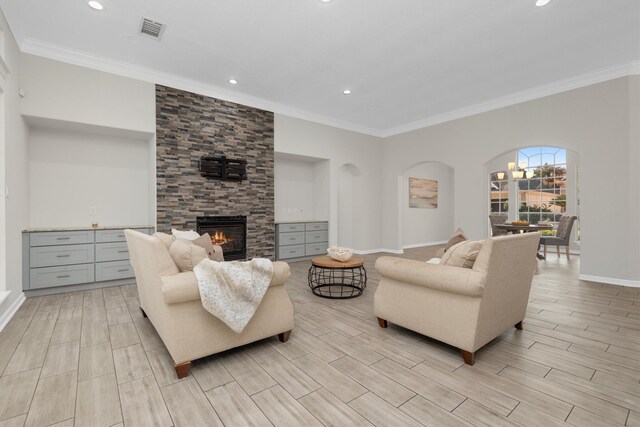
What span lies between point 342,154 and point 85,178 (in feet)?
16.2

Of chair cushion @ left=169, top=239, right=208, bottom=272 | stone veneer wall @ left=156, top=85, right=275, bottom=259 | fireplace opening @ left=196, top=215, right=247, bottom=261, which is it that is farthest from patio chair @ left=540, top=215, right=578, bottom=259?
chair cushion @ left=169, top=239, right=208, bottom=272

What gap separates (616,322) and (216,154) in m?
5.75

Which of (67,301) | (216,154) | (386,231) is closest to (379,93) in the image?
(216,154)

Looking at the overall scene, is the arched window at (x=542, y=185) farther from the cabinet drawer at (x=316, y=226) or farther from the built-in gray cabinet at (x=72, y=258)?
the built-in gray cabinet at (x=72, y=258)

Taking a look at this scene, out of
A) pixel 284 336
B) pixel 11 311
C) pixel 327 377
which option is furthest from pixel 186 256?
pixel 11 311

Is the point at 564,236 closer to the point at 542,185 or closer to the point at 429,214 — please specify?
the point at 542,185

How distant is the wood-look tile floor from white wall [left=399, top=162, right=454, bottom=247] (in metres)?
6.03

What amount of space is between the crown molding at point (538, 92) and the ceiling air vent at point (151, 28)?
5448 mm

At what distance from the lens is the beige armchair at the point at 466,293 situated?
6.79ft

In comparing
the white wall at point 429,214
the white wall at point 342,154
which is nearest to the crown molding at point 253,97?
the white wall at point 342,154

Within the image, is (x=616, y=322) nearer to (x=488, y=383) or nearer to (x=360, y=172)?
(x=488, y=383)

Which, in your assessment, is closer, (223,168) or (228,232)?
(223,168)

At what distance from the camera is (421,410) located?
1.64 meters

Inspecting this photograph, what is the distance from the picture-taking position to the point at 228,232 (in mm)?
5379
